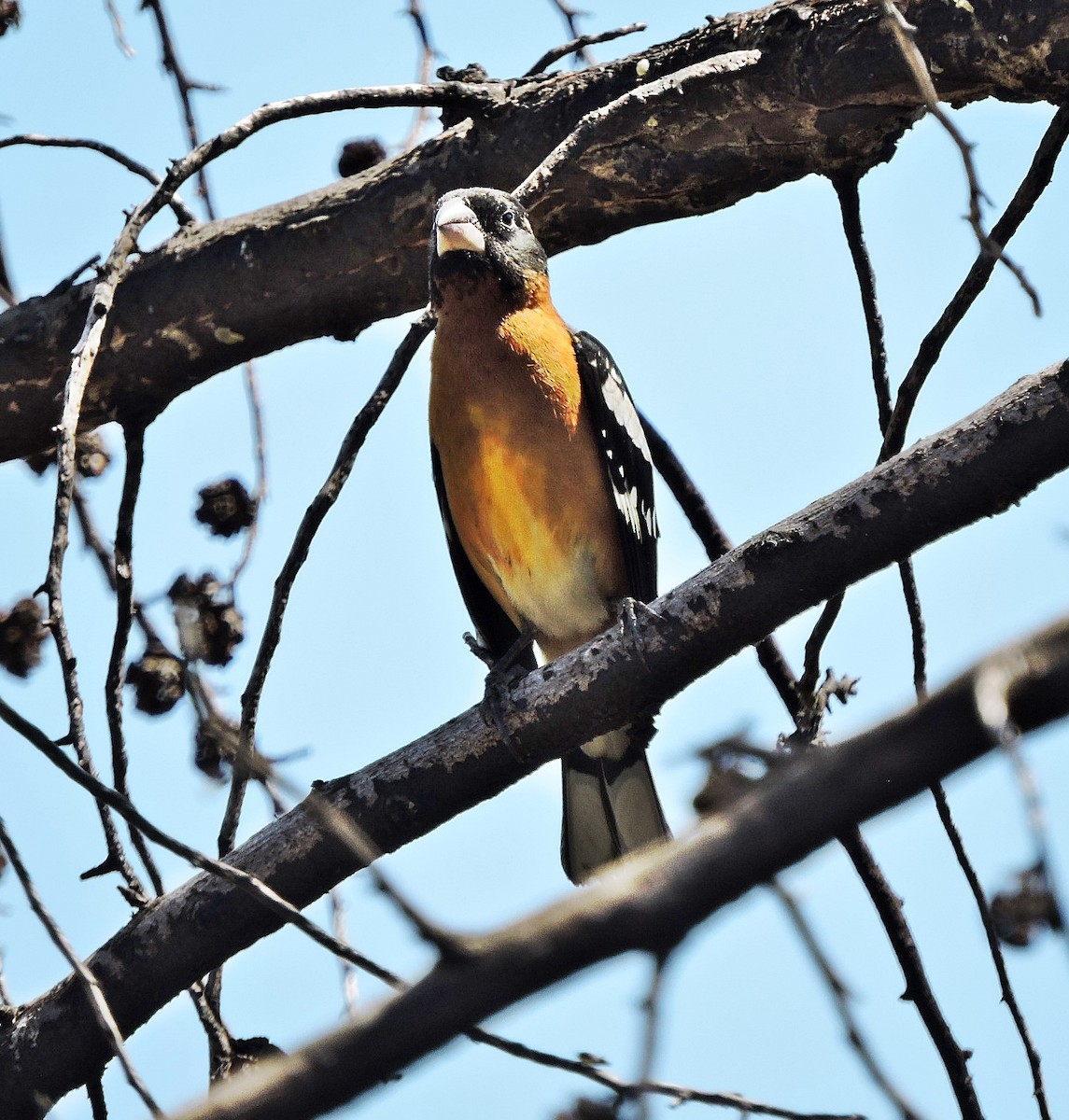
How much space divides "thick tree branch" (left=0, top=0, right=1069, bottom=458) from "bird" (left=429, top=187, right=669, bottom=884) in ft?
0.52

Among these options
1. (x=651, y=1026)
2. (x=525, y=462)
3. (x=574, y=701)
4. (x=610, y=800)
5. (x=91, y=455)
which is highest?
(x=91, y=455)

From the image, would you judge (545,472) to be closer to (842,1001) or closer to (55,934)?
(55,934)

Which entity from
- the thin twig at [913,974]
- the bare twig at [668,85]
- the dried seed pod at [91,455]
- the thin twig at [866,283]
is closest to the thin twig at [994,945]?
the thin twig at [913,974]

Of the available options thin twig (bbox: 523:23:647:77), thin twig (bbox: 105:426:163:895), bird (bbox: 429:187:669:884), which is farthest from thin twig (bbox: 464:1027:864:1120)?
thin twig (bbox: 523:23:647:77)

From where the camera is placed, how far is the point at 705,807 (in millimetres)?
1416

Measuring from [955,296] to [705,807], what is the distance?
1.65 m

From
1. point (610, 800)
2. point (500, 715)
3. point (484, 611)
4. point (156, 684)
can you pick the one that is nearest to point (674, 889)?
point (500, 715)

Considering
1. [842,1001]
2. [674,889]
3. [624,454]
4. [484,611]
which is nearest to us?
[674,889]

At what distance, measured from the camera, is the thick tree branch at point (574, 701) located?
2.42m

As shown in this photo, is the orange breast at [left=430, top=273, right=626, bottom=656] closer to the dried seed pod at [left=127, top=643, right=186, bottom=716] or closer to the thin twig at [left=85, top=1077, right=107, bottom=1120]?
the dried seed pod at [left=127, top=643, right=186, bottom=716]

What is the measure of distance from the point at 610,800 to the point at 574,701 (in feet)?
4.33

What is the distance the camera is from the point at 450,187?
3709 mm

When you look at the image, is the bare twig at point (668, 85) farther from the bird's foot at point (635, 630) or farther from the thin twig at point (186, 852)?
the thin twig at point (186, 852)

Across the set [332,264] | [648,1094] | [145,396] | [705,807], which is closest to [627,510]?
[332,264]
